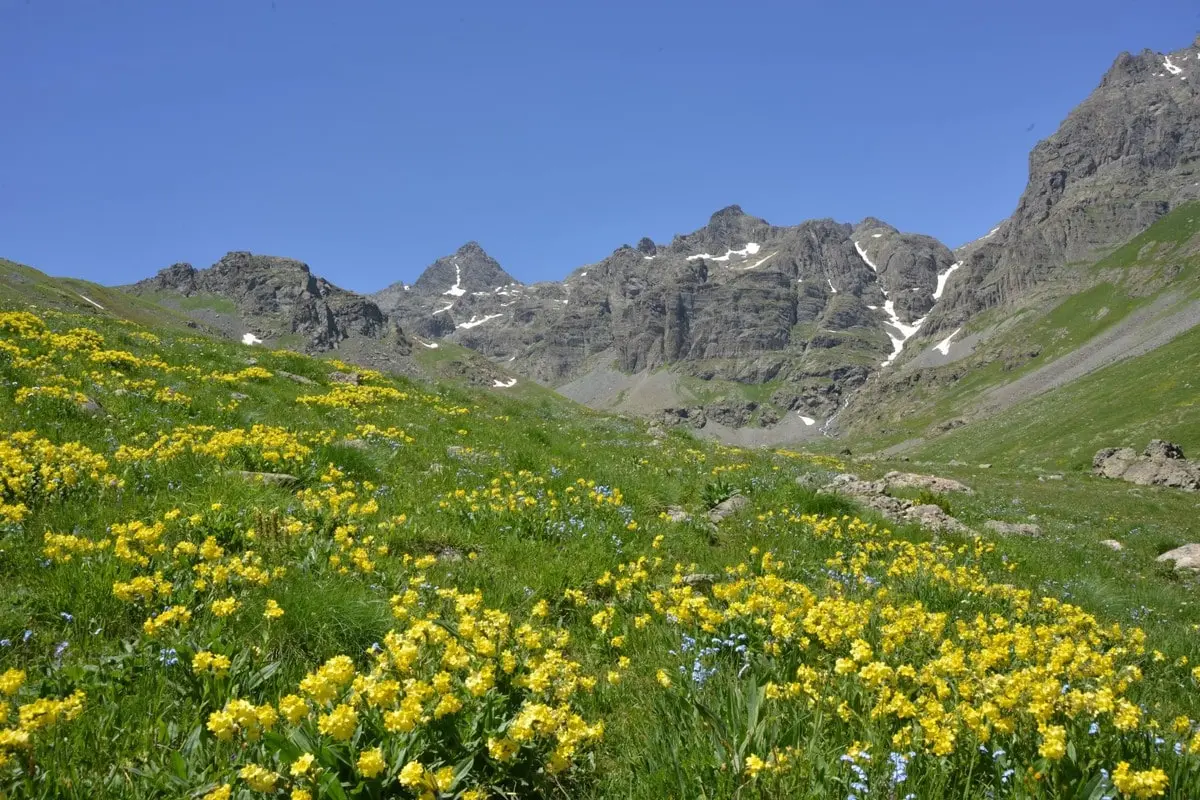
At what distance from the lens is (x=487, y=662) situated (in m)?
4.13

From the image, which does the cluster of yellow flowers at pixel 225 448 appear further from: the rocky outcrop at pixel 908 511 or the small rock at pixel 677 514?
the rocky outcrop at pixel 908 511

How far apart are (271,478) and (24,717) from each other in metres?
6.27

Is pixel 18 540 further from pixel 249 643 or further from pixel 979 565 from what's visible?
pixel 979 565

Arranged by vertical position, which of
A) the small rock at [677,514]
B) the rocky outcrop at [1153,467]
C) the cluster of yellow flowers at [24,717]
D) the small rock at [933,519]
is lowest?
the rocky outcrop at [1153,467]

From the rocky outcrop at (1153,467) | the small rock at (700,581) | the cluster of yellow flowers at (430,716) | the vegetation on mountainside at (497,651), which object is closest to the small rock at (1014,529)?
the vegetation on mountainside at (497,651)

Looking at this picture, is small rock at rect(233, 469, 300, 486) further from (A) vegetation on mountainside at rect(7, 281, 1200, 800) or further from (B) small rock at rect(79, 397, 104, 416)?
(B) small rock at rect(79, 397, 104, 416)

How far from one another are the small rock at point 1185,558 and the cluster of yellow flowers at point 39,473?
2223 centimetres

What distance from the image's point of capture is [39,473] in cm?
725

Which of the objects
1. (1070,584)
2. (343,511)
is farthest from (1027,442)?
(343,511)

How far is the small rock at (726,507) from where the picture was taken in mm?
11133

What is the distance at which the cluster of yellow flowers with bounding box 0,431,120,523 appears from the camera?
264 inches

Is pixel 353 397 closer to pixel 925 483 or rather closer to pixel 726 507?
pixel 726 507

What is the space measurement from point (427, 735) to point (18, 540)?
5.18 m

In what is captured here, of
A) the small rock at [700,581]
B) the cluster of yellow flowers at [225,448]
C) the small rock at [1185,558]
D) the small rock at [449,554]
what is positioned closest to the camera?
the small rock at [700,581]
